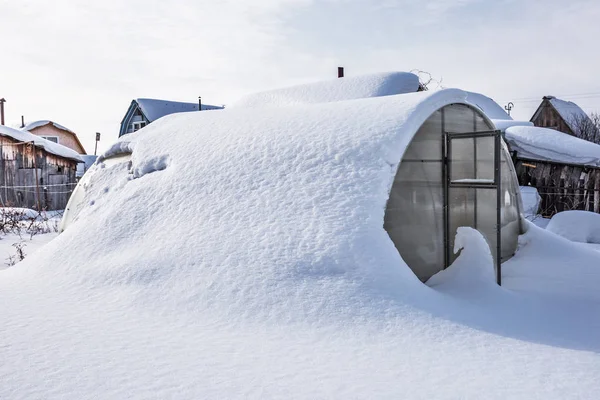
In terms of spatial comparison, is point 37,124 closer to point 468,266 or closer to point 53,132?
point 53,132

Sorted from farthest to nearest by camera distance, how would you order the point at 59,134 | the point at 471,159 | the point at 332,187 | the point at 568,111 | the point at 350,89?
the point at 59,134
the point at 568,111
the point at 350,89
the point at 471,159
the point at 332,187

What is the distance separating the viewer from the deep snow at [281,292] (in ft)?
15.5

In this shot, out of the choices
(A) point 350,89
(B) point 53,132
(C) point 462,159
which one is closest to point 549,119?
(A) point 350,89

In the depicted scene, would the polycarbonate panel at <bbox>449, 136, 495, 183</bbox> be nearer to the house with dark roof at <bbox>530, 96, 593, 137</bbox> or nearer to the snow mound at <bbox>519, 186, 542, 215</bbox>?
the snow mound at <bbox>519, 186, 542, 215</bbox>

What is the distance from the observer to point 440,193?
8.25m

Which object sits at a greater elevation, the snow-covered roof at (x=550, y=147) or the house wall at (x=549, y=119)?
the house wall at (x=549, y=119)

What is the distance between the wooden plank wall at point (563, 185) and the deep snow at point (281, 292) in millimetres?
7076

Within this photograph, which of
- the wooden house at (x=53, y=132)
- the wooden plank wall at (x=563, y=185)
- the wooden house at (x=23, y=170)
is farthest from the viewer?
the wooden house at (x=53, y=132)

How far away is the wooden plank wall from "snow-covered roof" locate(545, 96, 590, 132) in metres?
18.5

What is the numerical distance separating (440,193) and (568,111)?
103 feet

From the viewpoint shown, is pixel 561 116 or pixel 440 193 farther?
pixel 561 116

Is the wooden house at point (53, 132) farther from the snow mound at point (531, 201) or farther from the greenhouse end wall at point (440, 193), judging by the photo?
the greenhouse end wall at point (440, 193)

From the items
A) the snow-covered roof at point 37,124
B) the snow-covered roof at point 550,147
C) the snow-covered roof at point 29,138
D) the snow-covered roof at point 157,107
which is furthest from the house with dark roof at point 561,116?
the snow-covered roof at point 37,124

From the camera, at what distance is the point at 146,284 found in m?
7.12
